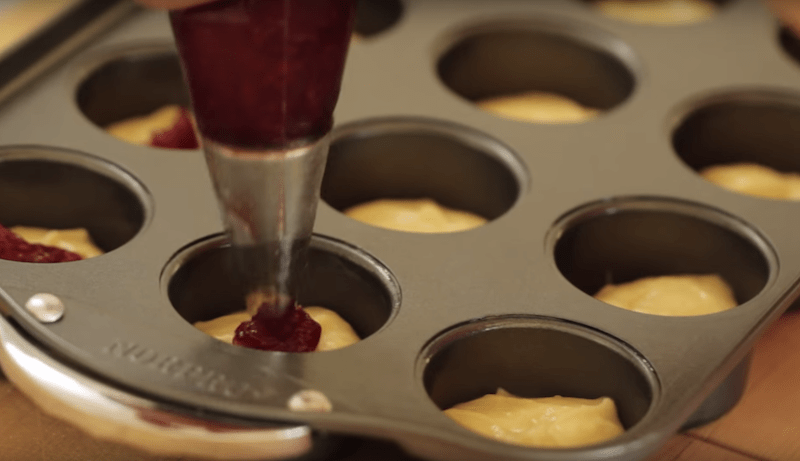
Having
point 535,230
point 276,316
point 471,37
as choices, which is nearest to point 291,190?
point 276,316

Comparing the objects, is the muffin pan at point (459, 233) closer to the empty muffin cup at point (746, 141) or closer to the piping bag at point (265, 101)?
the empty muffin cup at point (746, 141)

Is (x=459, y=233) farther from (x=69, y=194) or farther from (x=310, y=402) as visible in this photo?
(x=69, y=194)

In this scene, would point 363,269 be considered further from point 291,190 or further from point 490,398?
point 291,190

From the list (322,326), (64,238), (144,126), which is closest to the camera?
(322,326)

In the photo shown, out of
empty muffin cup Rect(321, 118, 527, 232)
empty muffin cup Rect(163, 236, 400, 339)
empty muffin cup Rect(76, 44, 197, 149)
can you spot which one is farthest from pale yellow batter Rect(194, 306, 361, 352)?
empty muffin cup Rect(76, 44, 197, 149)

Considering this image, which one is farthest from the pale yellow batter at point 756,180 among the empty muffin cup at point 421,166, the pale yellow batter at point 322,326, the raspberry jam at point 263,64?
the raspberry jam at point 263,64

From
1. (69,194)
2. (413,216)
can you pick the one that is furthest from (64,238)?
(413,216)
